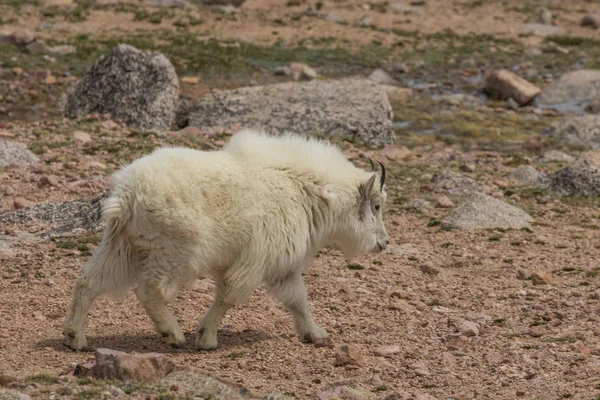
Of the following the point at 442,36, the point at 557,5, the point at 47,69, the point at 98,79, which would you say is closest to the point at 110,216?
the point at 98,79

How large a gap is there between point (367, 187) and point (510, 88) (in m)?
14.4

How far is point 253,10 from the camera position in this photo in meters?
30.0

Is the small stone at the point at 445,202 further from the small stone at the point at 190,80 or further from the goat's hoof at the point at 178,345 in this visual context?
the small stone at the point at 190,80

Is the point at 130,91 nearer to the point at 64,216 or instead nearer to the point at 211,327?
the point at 64,216

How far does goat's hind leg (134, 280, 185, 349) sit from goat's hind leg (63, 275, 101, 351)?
1.14 feet

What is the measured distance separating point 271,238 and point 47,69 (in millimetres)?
14393

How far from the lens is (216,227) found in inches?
302

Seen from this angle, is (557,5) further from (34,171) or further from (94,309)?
(94,309)

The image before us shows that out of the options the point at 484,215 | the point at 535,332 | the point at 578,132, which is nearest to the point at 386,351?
the point at 535,332

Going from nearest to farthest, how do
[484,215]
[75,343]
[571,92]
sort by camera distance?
[75,343] < [484,215] < [571,92]

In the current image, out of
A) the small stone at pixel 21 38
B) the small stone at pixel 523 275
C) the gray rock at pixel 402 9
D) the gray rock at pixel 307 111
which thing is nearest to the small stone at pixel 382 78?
the gray rock at pixel 307 111

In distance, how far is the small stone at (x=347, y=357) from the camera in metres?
7.74

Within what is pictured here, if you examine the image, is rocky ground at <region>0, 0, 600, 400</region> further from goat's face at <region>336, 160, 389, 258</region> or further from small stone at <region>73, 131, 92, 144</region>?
goat's face at <region>336, 160, 389, 258</region>

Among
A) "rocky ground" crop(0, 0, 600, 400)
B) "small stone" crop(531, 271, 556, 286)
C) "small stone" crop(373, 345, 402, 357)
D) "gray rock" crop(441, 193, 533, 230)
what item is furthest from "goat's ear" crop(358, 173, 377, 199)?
"gray rock" crop(441, 193, 533, 230)
